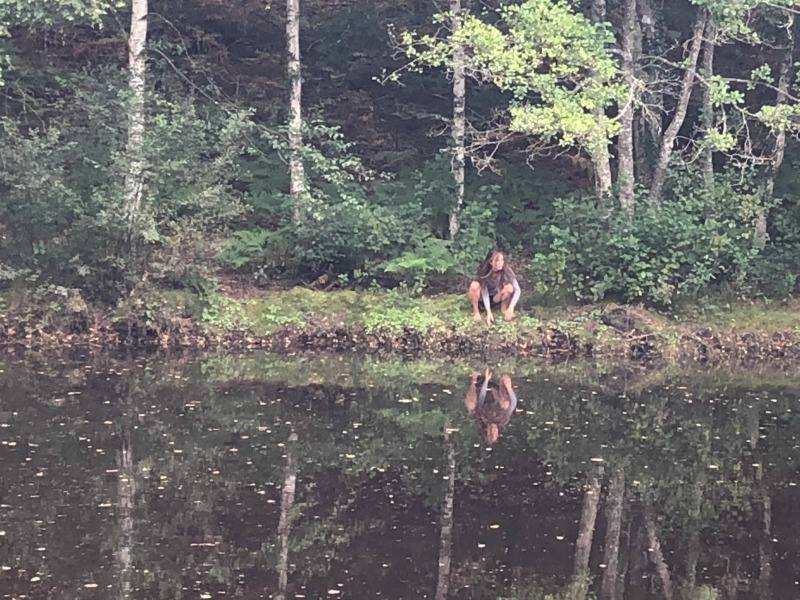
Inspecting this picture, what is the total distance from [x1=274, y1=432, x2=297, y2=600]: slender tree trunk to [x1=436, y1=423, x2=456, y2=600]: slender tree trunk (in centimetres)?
98

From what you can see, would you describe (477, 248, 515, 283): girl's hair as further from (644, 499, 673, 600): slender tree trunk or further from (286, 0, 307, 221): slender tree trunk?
(644, 499, 673, 600): slender tree trunk

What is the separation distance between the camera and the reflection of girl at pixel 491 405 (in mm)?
11323

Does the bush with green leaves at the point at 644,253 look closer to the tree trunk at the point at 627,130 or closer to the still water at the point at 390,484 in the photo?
the tree trunk at the point at 627,130

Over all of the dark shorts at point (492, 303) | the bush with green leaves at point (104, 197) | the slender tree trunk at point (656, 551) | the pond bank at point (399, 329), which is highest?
the bush with green leaves at point (104, 197)

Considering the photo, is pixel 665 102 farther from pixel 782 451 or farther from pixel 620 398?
pixel 782 451

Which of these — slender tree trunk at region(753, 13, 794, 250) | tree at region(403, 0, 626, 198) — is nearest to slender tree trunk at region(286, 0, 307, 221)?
tree at region(403, 0, 626, 198)

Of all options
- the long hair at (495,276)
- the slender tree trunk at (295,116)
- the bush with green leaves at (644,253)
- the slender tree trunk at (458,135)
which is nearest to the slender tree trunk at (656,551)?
the long hair at (495,276)

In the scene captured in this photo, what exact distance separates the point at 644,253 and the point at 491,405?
5482 mm

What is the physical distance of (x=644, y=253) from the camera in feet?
55.2

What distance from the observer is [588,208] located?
691 inches

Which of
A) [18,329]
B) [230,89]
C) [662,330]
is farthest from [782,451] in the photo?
[230,89]

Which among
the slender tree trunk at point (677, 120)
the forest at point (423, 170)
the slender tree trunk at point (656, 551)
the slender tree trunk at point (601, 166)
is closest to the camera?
the slender tree trunk at point (656, 551)

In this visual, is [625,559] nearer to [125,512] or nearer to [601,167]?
[125,512]

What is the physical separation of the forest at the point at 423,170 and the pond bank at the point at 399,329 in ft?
1.03
